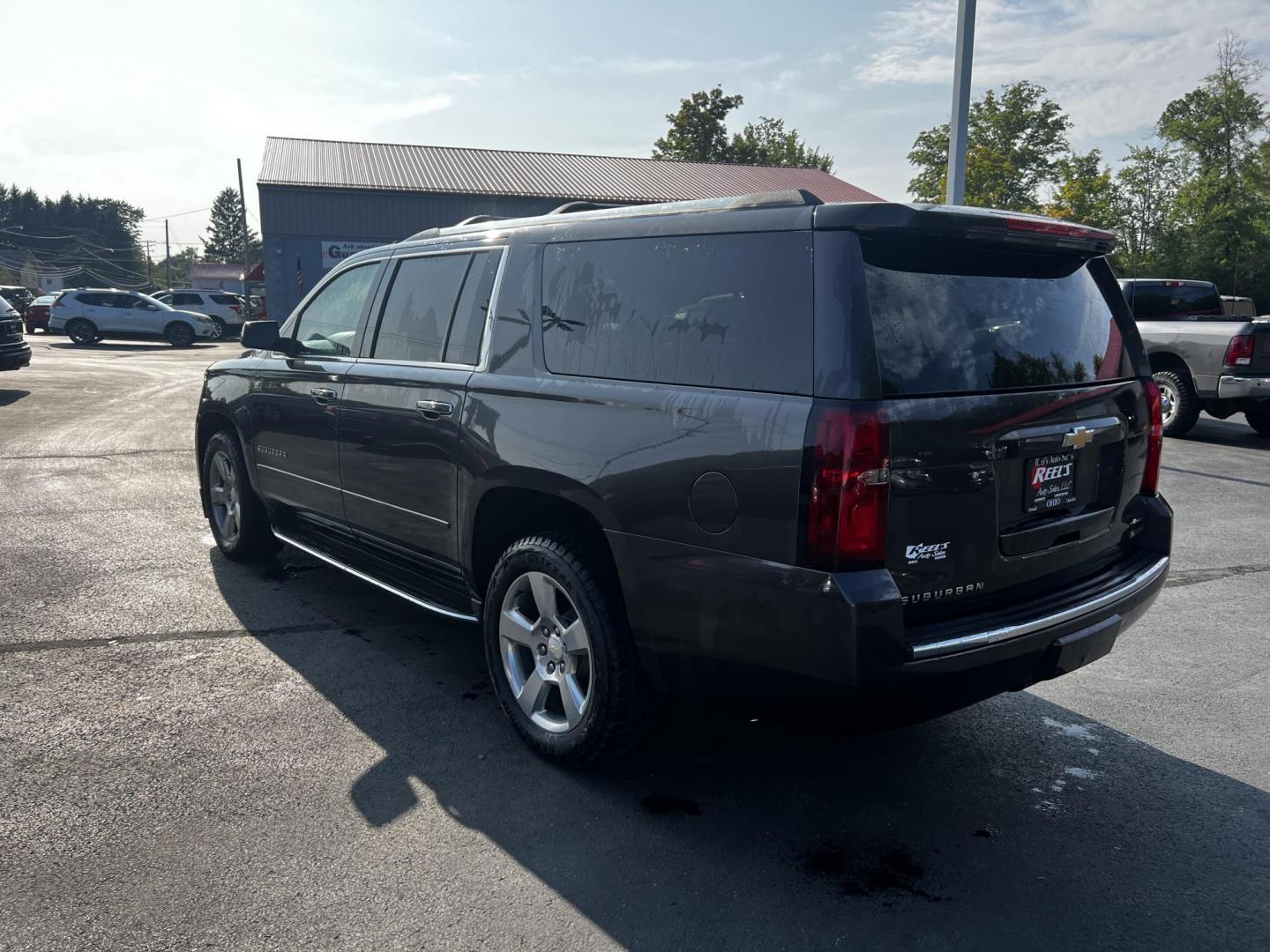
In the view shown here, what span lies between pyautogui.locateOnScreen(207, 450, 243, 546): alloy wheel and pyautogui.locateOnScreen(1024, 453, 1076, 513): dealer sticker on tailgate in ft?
14.5

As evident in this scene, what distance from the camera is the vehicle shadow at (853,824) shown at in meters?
2.66

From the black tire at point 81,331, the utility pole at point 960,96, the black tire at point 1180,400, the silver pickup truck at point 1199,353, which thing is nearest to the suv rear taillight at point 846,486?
the utility pole at point 960,96

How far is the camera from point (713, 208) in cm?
315

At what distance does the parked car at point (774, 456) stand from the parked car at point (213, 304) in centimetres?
3505

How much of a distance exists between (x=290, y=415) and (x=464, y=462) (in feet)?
5.70

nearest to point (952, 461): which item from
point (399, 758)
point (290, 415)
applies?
point (399, 758)

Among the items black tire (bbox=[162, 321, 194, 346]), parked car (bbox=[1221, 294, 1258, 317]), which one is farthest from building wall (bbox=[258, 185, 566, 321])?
parked car (bbox=[1221, 294, 1258, 317])

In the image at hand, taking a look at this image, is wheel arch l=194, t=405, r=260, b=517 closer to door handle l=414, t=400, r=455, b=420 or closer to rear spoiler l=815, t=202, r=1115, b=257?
door handle l=414, t=400, r=455, b=420

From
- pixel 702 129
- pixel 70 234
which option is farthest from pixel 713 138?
pixel 70 234

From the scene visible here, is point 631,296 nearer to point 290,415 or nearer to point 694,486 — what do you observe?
point 694,486

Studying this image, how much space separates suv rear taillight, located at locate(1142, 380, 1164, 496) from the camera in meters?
3.63

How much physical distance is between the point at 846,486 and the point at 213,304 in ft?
124

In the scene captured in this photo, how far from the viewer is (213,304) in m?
36.4

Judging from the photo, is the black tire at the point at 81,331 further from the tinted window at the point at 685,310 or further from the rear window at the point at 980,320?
the rear window at the point at 980,320
